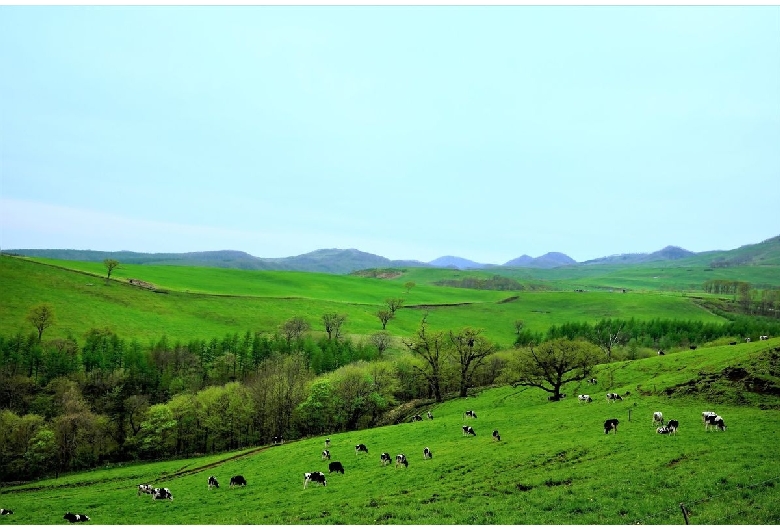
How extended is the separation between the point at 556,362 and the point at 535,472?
37.1m

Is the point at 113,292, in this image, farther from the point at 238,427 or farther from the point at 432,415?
the point at 432,415

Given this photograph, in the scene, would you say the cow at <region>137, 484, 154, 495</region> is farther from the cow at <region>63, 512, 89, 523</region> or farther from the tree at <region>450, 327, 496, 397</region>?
the tree at <region>450, 327, 496, 397</region>

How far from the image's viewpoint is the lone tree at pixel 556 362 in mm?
61812

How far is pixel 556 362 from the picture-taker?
6328cm

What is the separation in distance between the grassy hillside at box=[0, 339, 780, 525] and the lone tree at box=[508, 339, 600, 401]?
3871 millimetres

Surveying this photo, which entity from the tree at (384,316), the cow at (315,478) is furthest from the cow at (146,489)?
the tree at (384,316)

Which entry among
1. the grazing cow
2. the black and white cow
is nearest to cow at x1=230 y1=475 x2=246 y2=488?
the black and white cow

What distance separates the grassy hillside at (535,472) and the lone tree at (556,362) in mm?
3871

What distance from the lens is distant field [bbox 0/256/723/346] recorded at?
12250cm

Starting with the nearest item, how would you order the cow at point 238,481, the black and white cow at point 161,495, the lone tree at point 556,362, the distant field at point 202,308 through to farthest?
the black and white cow at point 161,495 < the cow at point 238,481 < the lone tree at point 556,362 < the distant field at point 202,308

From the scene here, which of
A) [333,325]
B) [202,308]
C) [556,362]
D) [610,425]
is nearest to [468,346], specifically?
[556,362]

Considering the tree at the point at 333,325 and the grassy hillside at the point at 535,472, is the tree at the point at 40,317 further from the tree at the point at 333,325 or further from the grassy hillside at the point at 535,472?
the tree at the point at 333,325

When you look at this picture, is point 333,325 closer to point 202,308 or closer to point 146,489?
point 202,308

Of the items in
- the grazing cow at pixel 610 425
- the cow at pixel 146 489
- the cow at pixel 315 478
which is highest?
the grazing cow at pixel 610 425
